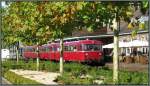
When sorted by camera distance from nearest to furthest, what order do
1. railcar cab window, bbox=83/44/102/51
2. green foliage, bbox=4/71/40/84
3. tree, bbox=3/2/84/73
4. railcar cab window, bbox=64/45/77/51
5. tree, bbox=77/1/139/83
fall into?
tree, bbox=77/1/139/83 → tree, bbox=3/2/84/73 → green foliage, bbox=4/71/40/84 → railcar cab window, bbox=83/44/102/51 → railcar cab window, bbox=64/45/77/51

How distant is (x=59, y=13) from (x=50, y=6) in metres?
0.60

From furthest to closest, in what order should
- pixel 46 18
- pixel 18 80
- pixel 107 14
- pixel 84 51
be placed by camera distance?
pixel 84 51
pixel 46 18
pixel 18 80
pixel 107 14

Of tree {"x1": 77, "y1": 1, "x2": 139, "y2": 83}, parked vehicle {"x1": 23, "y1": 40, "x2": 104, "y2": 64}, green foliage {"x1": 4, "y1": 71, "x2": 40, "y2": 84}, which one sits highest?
tree {"x1": 77, "y1": 1, "x2": 139, "y2": 83}

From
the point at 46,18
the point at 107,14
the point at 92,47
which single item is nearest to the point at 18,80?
the point at 46,18

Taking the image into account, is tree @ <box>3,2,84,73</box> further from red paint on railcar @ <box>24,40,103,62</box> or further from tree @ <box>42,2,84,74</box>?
red paint on railcar @ <box>24,40,103,62</box>

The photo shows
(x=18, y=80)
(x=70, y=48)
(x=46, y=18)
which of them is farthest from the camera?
(x=70, y=48)

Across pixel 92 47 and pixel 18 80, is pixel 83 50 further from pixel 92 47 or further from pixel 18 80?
pixel 18 80

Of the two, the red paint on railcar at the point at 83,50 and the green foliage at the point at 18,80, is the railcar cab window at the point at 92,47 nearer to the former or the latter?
the red paint on railcar at the point at 83,50

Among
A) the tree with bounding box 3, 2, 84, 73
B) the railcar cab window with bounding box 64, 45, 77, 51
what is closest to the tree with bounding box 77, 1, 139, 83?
the tree with bounding box 3, 2, 84, 73

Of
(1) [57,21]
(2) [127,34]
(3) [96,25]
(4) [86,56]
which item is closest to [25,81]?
(1) [57,21]

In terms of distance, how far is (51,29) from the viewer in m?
28.3

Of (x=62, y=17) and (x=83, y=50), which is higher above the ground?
(x=62, y=17)

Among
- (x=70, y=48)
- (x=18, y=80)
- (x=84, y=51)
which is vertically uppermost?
(x=70, y=48)

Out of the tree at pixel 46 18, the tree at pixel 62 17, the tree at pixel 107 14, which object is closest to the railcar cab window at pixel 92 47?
the tree at pixel 46 18
